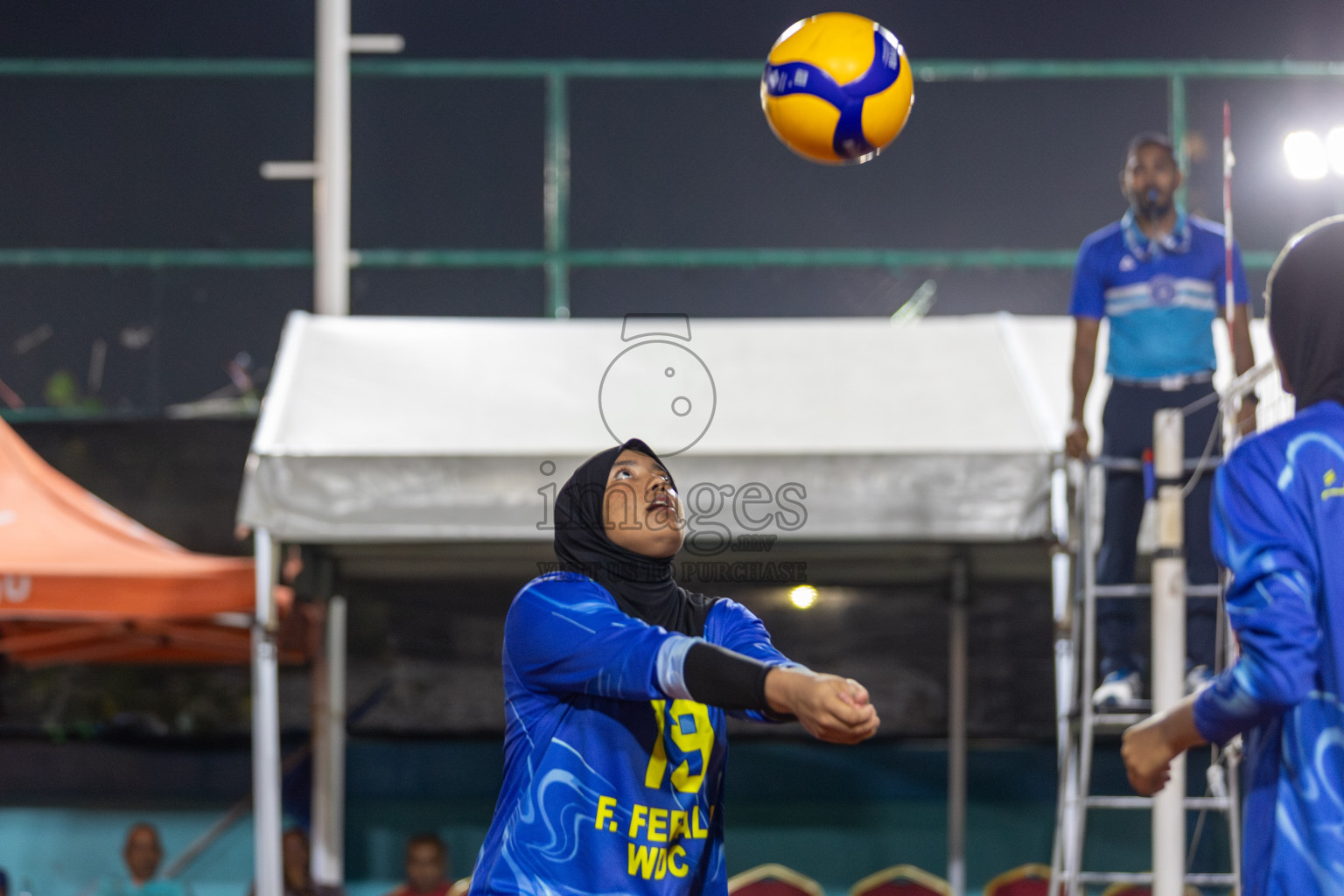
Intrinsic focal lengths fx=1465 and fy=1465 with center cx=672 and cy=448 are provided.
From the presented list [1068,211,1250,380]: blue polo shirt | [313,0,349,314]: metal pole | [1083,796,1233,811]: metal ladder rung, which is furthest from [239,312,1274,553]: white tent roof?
[313,0,349,314]: metal pole

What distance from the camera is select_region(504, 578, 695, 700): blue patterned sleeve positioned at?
8.70 ft

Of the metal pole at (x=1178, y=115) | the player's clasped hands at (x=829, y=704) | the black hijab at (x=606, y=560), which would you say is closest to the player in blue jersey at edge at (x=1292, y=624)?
the player's clasped hands at (x=829, y=704)

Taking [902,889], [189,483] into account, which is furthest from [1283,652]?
[189,483]

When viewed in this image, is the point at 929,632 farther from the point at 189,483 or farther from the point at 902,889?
the point at 189,483

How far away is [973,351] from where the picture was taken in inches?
288

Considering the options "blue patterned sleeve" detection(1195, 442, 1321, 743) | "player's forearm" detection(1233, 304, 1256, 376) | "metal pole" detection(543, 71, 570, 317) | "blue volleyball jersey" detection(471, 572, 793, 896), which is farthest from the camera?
"metal pole" detection(543, 71, 570, 317)

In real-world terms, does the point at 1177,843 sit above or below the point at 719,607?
below

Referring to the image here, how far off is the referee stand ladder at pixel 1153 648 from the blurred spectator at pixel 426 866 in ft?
10.6

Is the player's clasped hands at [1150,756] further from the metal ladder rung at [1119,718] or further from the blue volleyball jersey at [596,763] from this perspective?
the metal ladder rung at [1119,718]

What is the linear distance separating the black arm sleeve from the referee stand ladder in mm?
2519

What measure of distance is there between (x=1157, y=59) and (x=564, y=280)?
168 inches

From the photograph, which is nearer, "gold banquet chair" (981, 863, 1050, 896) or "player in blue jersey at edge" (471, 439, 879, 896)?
"player in blue jersey at edge" (471, 439, 879, 896)

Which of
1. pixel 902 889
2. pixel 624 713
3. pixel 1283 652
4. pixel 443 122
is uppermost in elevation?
pixel 443 122

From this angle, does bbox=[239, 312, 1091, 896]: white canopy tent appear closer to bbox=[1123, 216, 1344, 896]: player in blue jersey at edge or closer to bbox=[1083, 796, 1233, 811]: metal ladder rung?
bbox=[1083, 796, 1233, 811]: metal ladder rung
